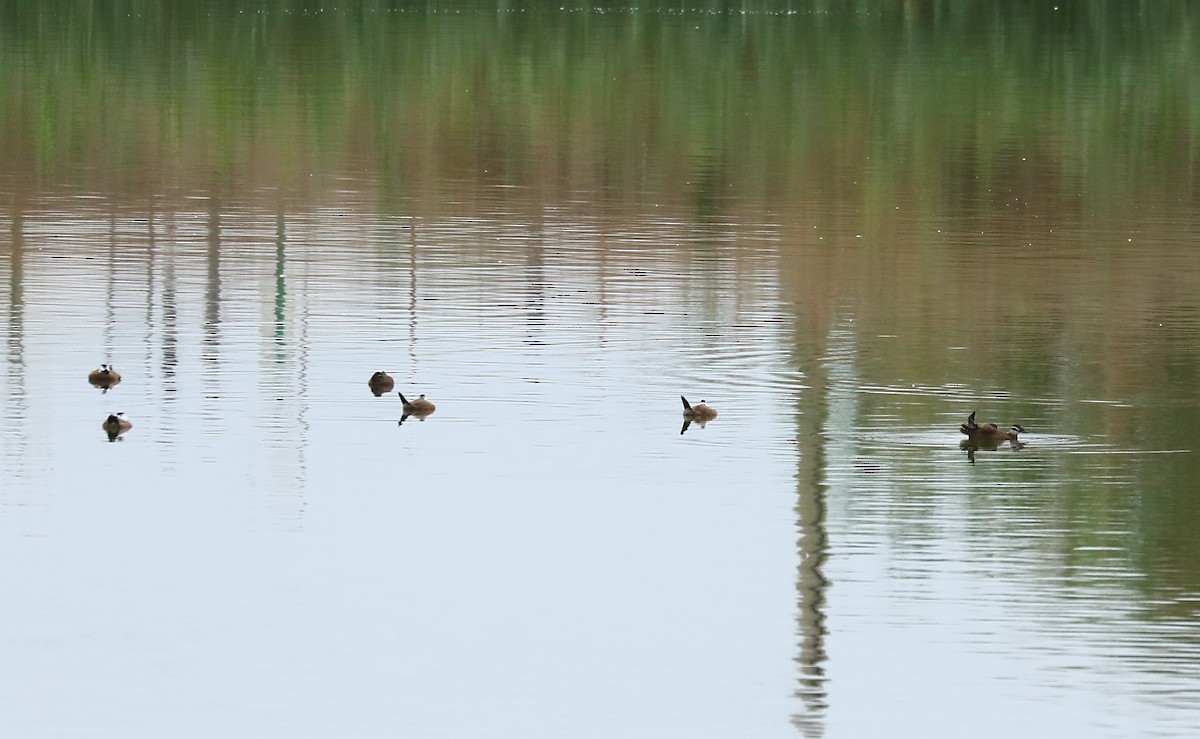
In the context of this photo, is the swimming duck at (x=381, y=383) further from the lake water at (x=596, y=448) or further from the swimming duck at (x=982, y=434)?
the swimming duck at (x=982, y=434)

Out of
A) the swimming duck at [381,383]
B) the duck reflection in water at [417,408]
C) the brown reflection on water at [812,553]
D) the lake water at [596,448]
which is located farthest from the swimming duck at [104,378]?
the brown reflection on water at [812,553]

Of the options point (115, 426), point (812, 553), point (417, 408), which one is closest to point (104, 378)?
point (115, 426)

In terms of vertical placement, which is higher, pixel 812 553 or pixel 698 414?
pixel 698 414

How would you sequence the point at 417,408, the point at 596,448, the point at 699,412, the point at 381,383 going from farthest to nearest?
the point at 381,383, the point at 417,408, the point at 699,412, the point at 596,448

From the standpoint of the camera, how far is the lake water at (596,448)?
1074cm

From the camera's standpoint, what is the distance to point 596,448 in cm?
1527

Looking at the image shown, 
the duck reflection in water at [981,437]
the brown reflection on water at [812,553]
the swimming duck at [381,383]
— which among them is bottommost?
the brown reflection on water at [812,553]

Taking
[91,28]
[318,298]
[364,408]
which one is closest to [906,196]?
[318,298]

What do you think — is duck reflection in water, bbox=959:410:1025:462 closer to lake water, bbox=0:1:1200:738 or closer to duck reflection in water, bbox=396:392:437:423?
lake water, bbox=0:1:1200:738

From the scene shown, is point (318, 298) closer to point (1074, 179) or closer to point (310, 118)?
point (1074, 179)

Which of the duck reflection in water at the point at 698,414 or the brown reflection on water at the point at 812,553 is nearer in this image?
the brown reflection on water at the point at 812,553

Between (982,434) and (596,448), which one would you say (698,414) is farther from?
(982,434)

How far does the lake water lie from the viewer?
1074cm

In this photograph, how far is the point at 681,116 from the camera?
46.2 metres
